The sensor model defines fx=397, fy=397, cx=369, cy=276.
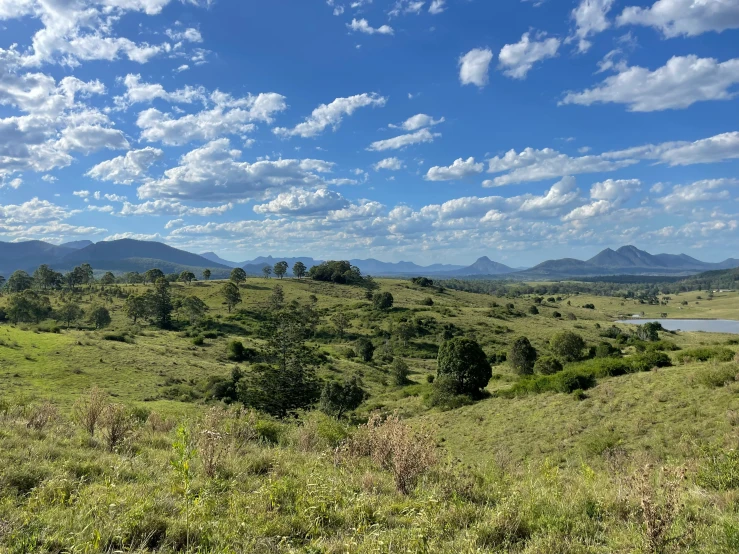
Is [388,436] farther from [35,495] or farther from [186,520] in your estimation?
[35,495]

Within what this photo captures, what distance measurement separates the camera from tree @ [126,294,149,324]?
273ft

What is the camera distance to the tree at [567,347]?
52.2 m

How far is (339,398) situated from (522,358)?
2438 centimetres

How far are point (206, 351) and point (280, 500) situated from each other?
197ft

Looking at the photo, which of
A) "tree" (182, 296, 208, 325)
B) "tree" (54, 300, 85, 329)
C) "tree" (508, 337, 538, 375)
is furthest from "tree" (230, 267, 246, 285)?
"tree" (508, 337, 538, 375)

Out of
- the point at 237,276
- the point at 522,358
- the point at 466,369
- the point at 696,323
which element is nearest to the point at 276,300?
the point at 237,276

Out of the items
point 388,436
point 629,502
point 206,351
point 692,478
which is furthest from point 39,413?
point 206,351

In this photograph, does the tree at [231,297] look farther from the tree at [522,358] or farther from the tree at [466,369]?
the tree at [466,369]

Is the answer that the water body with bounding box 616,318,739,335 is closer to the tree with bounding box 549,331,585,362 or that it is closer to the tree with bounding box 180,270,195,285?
the tree with bounding box 549,331,585,362

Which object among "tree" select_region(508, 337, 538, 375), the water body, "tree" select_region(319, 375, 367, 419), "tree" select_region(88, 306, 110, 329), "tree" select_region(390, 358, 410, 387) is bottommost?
the water body

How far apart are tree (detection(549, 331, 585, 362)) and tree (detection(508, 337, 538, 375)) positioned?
4.88m

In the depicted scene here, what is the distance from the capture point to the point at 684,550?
417 centimetres

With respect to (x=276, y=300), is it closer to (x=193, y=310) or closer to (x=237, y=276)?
(x=193, y=310)

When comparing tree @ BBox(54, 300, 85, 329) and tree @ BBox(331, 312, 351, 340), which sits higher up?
tree @ BBox(54, 300, 85, 329)
